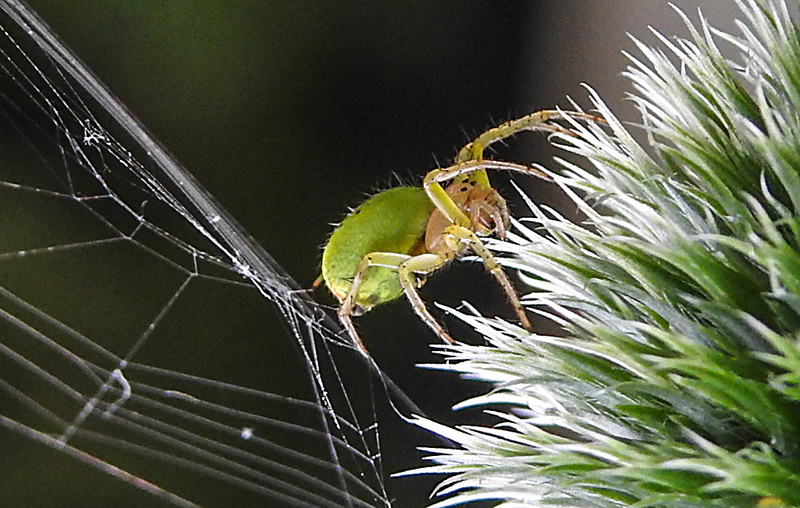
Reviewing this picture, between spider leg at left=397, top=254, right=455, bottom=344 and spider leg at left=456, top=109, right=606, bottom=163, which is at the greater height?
spider leg at left=456, top=109, right=606, bottom=163

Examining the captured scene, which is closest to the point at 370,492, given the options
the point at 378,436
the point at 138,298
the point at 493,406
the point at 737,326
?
the point at 378,436

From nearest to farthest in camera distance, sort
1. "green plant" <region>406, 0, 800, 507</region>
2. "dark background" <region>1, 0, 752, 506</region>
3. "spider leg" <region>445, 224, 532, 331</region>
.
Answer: "green plant" <region>406, 0, 800, 507</region> < "spider leg" <region>445, 224, 532, 331</region> < "dark background" <region>1, 0, 752, 506</region>

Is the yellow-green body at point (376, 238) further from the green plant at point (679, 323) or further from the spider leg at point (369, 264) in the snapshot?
the green plant at point (679, 323)

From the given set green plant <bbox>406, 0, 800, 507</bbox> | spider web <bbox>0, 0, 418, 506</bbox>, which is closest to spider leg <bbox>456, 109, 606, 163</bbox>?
green plant <bbox>406, 0, 800, 507</bbox>

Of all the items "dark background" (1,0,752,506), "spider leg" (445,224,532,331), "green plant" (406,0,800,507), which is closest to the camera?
"green plant" (406,0,800,507)

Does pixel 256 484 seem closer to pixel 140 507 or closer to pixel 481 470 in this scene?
pixel 140 507

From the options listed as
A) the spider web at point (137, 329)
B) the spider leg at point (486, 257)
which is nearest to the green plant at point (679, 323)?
the spider leg at point (486, 257)

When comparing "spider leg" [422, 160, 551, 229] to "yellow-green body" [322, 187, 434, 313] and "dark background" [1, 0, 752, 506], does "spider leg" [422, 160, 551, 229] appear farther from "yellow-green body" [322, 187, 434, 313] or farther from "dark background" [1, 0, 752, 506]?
"dark background" [1, 0, 752, 506]
